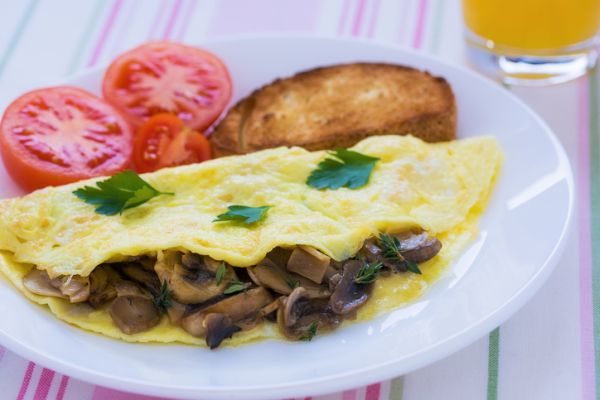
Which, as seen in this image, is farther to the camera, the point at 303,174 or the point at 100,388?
the point at 303,174

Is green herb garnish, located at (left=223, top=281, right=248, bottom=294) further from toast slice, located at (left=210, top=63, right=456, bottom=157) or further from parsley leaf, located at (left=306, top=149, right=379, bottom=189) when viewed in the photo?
toast slice, located at (left=210, top=63, right=456, bottom=157)

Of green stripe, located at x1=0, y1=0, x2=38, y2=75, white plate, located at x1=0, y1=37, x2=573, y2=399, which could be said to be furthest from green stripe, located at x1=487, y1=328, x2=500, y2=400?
green stripe, located at x1=0, y1=0, x2=38, y2=75

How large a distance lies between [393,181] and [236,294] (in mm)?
902

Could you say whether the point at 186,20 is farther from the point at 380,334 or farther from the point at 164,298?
the point at 380,334

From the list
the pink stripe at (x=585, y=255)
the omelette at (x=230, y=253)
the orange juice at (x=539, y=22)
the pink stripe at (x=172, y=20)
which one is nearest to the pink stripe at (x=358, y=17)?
the orange juice at (x=539, y=22)

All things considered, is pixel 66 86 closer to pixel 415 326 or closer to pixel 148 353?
pixel 148 353

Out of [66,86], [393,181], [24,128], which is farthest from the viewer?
[66,86]

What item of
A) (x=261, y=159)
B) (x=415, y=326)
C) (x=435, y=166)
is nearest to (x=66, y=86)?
(x=261, y=159)

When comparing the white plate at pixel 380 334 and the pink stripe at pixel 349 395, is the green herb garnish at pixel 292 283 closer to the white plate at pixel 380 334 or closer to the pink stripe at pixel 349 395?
the white plate at pixel 380 334

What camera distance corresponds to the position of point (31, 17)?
19.7 ft

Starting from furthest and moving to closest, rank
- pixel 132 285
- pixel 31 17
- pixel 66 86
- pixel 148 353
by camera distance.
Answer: pixel 31 17 < pixel 66 86 < pixel 132 285 < pixel 148 353

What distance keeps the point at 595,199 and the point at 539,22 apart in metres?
1.16

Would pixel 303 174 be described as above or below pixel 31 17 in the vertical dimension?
above

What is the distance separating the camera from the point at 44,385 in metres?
3.33
